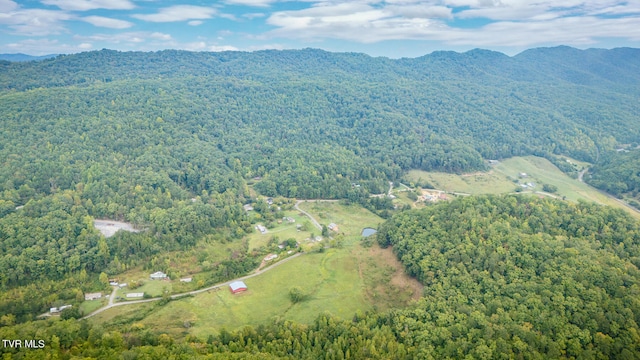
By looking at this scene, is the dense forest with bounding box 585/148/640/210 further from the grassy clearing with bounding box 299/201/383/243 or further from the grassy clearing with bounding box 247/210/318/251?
the grassy clearing with bounding box 247/210/318/251

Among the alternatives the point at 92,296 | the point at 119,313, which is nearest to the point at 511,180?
the point at 119,313

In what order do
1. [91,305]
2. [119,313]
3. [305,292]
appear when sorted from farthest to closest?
[305,292] → [91,305] → [119,313]

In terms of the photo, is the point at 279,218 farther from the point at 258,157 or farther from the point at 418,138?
the point at 418,138

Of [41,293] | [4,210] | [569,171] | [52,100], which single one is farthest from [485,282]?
[52,100]

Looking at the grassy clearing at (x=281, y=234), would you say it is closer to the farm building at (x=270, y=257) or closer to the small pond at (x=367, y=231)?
the farm building at (x=270, y=257)

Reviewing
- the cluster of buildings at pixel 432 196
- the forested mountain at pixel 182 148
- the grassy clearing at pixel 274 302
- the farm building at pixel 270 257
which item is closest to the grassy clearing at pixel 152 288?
the grassy clearing at pixel 274 302

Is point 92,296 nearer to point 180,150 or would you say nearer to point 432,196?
point 180,150
